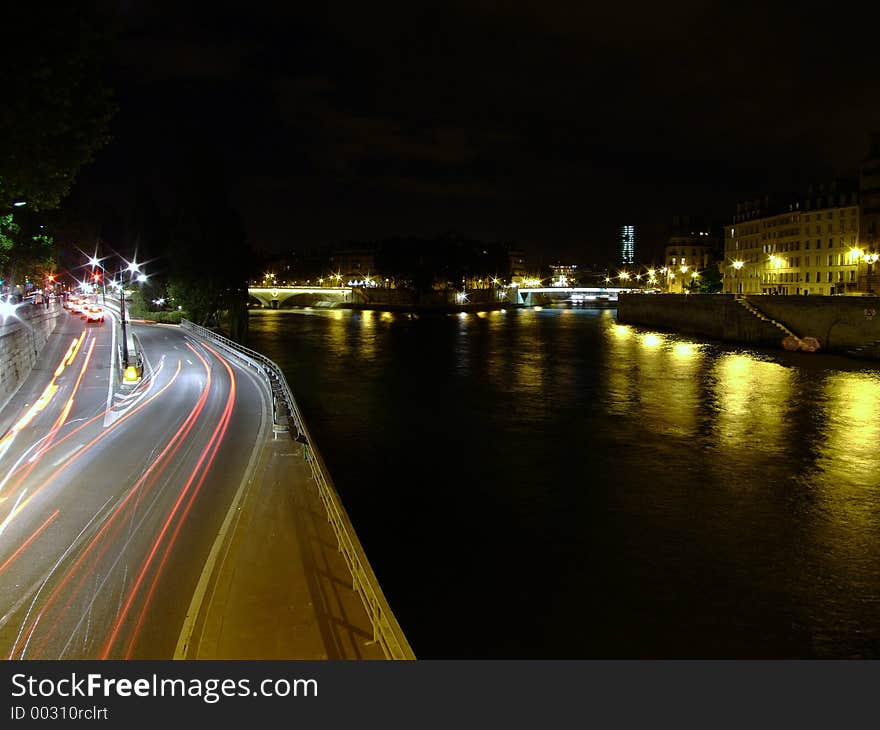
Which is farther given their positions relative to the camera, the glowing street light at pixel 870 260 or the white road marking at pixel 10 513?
the glowing street light at pixel 870 260

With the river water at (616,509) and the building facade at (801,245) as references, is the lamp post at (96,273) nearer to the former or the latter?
the river water at (616,509)

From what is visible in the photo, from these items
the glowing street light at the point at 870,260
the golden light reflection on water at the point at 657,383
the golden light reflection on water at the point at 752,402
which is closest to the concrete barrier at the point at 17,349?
the golden light reflection on water at the point at 657,383

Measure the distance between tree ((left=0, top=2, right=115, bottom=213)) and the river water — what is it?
10.6 meters

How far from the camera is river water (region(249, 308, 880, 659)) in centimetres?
1265

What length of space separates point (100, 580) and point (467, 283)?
14710 centimetres

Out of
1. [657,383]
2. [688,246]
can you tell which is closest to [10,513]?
[657,383]

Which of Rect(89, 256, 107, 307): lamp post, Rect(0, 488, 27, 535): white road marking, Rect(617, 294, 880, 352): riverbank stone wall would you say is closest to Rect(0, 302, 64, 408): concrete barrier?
Rect(0, 488, 27, 535): white road marking

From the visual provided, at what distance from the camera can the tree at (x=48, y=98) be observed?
13.2m

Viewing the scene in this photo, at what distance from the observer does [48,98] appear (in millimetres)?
13844

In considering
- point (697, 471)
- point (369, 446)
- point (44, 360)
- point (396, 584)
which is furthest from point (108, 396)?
point (697, 471)

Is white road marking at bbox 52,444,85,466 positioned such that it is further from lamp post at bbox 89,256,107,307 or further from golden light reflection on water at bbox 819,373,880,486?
lamp post at bbox 89,256,107,307

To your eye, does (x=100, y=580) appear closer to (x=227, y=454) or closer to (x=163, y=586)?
(x=163, y=586)

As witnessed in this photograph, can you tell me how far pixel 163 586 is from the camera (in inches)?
403

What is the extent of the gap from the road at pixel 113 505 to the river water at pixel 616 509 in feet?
12.3
